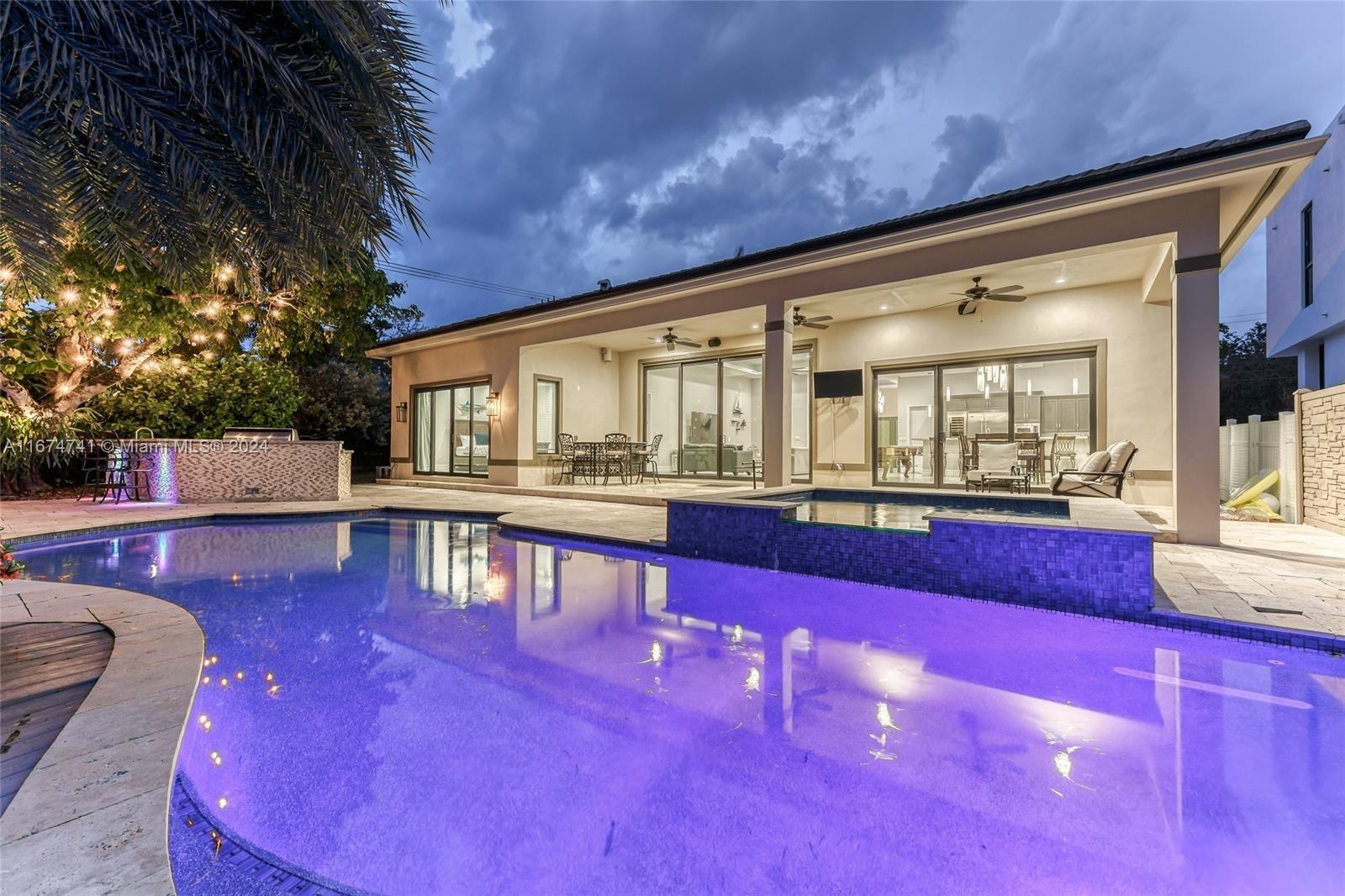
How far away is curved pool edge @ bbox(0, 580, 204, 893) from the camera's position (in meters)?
1.33

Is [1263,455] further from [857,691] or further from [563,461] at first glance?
[563,461]

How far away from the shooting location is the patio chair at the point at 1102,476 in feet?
21.2

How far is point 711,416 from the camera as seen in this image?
12078 millimetres

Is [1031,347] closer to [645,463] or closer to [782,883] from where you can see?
[645,463]

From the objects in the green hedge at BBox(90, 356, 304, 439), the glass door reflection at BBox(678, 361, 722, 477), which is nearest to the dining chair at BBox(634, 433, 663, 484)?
the glass door reflection at BBox(678, 361, 722, 477)

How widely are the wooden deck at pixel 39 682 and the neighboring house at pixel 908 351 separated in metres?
6.56

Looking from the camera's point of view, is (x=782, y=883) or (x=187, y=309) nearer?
(x=782, y=883)

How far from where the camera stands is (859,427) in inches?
390

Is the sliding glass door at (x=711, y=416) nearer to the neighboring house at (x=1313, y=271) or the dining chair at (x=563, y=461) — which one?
the dining chair at (x=563, y=461)

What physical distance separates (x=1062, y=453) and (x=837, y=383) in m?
3.57

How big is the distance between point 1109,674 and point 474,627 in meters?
3.55

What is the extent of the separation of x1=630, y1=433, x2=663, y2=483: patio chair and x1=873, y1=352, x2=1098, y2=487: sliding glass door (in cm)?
460

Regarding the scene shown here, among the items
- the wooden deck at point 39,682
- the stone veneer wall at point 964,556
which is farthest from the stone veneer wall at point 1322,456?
the wooden deck at point 39,682

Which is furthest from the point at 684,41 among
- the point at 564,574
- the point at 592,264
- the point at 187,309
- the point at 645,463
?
the point at 592,264
